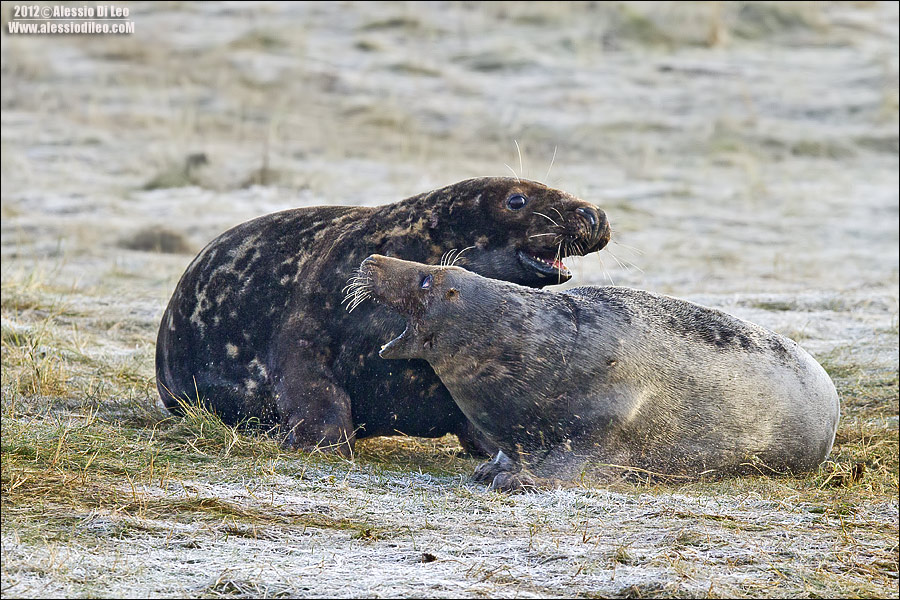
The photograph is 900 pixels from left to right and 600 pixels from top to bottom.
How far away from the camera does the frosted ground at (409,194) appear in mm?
3857

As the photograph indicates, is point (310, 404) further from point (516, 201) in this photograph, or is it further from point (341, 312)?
point (516, 201)

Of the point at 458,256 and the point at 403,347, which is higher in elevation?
the point at 458,256

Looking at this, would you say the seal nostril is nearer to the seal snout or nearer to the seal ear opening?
the seal snout

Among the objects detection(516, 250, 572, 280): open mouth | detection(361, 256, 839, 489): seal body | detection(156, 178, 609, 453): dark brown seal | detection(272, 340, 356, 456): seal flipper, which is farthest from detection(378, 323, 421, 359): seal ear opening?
detection(516, 250, 572, 280): open mouth

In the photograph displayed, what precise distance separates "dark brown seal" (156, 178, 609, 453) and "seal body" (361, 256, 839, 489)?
1.17 feet

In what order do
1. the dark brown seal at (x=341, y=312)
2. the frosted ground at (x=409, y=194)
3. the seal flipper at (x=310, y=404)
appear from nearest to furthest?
the frosted ground at (x=409, y=194)
the seal flipper at (x=310, y=404)
the dark brown seal at (x=341, y=312)

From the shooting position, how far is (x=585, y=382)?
5.22 m

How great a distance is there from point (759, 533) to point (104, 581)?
2270mm

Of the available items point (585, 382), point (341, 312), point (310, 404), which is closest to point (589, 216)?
point (585, 382)

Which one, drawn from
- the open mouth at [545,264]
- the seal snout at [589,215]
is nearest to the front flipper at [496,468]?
the open mouth at [545,264]

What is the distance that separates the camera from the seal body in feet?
17.0

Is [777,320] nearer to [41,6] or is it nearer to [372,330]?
[372,330]

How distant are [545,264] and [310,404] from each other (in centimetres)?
132

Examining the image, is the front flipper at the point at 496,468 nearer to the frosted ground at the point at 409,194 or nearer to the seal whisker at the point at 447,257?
the frosted ground at the point at 409,194
